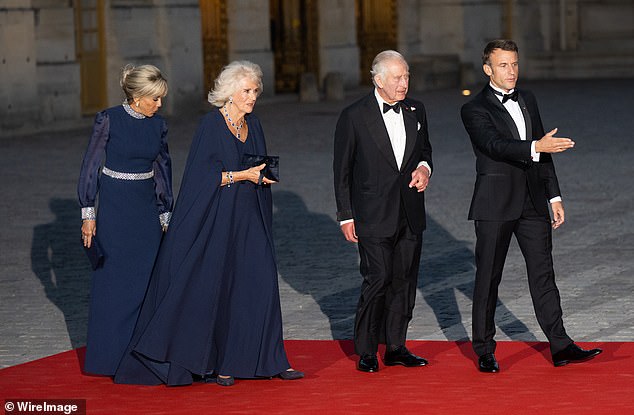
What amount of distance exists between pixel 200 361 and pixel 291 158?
39.4 ft

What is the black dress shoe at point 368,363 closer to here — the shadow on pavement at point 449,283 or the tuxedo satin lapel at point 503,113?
the shadow on pavement at point 449,283

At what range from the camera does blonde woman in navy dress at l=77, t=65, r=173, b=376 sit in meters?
8.32

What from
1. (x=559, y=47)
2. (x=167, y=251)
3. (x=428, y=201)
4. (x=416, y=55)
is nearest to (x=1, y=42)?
(x=428, y=201)

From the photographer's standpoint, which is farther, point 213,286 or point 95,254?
point 95,254

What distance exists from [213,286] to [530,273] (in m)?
1.60

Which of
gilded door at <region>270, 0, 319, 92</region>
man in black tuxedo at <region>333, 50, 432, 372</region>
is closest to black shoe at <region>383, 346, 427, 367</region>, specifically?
man in black tuxedo at <region>333, 50, 432, 372</region>

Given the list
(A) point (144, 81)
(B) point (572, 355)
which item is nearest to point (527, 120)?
(B) point (572, 355)

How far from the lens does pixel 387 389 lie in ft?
25.6

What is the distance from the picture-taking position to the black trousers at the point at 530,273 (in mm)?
8188

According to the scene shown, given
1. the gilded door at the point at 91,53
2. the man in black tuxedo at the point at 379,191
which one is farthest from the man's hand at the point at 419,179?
the gilded door at the point at 91,53

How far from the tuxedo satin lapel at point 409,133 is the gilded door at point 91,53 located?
18300 mm

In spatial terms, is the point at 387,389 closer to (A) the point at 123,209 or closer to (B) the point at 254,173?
(B) the point at 254,173

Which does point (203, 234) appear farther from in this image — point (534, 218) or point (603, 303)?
point (603, 303)

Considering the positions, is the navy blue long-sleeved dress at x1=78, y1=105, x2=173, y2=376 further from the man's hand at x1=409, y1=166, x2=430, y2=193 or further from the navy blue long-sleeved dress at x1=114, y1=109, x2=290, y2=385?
the man's hand at x1=409, y1=166, x2=430, y2=193
